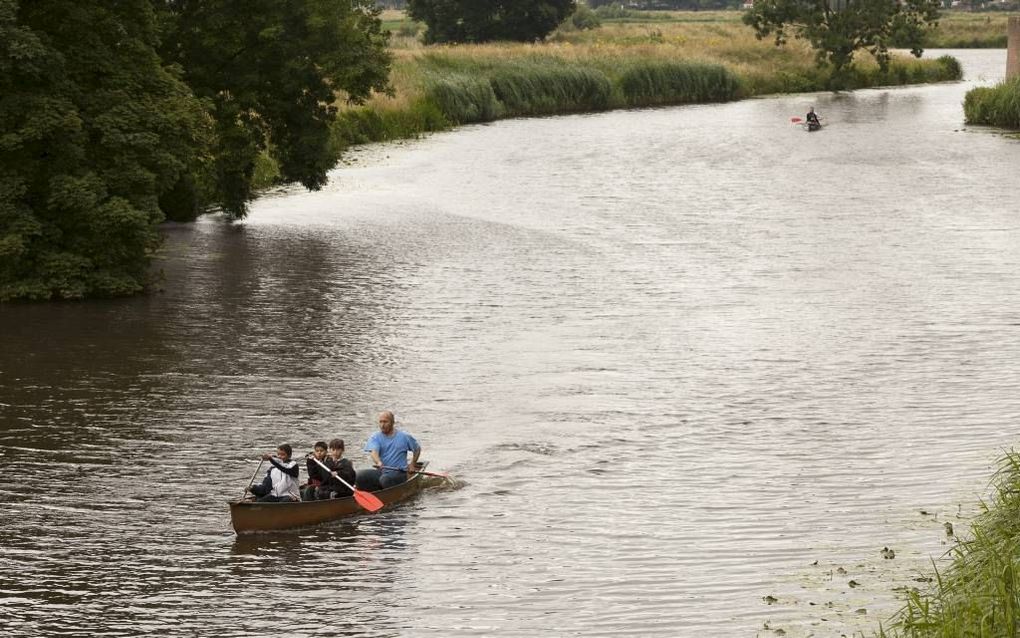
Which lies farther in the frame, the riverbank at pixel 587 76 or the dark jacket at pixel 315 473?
the riverbank at pixel 587 76

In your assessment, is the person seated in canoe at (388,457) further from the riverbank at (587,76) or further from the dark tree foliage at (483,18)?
the dark tree foliage at (483,18)

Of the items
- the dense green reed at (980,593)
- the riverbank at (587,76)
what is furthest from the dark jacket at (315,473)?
the riverbank at (587,76)

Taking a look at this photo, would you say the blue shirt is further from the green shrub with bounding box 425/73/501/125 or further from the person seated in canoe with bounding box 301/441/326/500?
the green shrub with bounding box 425/73/501/125

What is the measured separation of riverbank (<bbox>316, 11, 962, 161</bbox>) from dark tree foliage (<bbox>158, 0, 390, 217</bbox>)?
20.4 m

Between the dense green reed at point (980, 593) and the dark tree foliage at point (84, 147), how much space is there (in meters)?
23.0

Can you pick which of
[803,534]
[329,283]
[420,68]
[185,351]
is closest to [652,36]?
[420,68]

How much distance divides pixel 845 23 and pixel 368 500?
88702 millimetres

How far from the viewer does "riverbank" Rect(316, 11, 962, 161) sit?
246 ft

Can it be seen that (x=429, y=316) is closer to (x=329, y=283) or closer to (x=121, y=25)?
(x=329, y=283)

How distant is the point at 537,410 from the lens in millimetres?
26594

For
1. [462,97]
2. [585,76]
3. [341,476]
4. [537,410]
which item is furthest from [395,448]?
[585,76]

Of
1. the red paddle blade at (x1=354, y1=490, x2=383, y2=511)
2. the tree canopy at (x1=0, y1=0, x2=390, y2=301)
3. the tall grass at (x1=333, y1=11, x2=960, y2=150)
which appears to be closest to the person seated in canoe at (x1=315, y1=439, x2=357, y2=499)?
the red paddle blade at (x1=354, y1=490, x2=383, y2=511)

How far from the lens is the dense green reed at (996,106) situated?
73.9 metres

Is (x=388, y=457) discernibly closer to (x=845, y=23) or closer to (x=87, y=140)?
(x=87, y=140)
